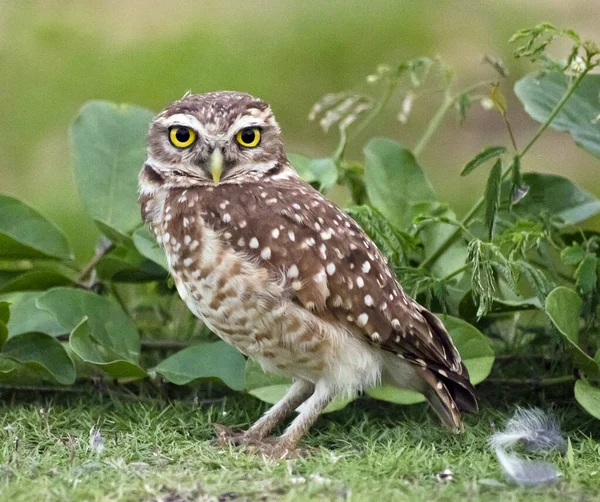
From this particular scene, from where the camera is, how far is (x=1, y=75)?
293 inches

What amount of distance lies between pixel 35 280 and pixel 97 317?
37 cm

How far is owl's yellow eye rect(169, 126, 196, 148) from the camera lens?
122 inches

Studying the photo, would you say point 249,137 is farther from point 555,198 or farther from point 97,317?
point 555,198

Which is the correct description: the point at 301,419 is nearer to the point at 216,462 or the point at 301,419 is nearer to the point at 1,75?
the point at 216,462

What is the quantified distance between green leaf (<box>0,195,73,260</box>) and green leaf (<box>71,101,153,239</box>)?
16 centimetres

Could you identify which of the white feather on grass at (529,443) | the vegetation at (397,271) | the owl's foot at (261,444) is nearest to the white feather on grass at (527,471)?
the white feather on grass at (529,443)

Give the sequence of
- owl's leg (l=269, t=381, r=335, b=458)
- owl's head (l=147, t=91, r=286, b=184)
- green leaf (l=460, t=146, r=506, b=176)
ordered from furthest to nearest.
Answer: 1. green leaf (l=460, t=146, r=506, b=176)
2. owl's head (l=147, t=91, r=286, b=184)
3. owl's leg (l=269, t=381, r=335, b=458)

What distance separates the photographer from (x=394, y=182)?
3.80m

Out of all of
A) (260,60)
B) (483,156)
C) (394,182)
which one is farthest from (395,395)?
(260,60)

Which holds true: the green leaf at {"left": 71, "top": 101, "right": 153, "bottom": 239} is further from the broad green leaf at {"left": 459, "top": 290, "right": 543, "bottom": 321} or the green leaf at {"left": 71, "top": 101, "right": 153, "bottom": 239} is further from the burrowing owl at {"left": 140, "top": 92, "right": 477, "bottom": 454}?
Result: the broad green leaf at {"left": 459, "top": 290, "right": 543, "bottom": 321}

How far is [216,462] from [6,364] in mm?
998

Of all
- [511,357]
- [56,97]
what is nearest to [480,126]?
[56,97]

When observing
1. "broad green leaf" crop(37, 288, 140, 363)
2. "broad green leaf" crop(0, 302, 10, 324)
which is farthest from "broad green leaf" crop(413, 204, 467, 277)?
"broad green leaf" crop(0, 302, 10, 324)

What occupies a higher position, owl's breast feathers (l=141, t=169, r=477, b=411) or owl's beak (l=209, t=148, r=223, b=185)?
owl's beak (l=209, t=148, r=223, b=185)
